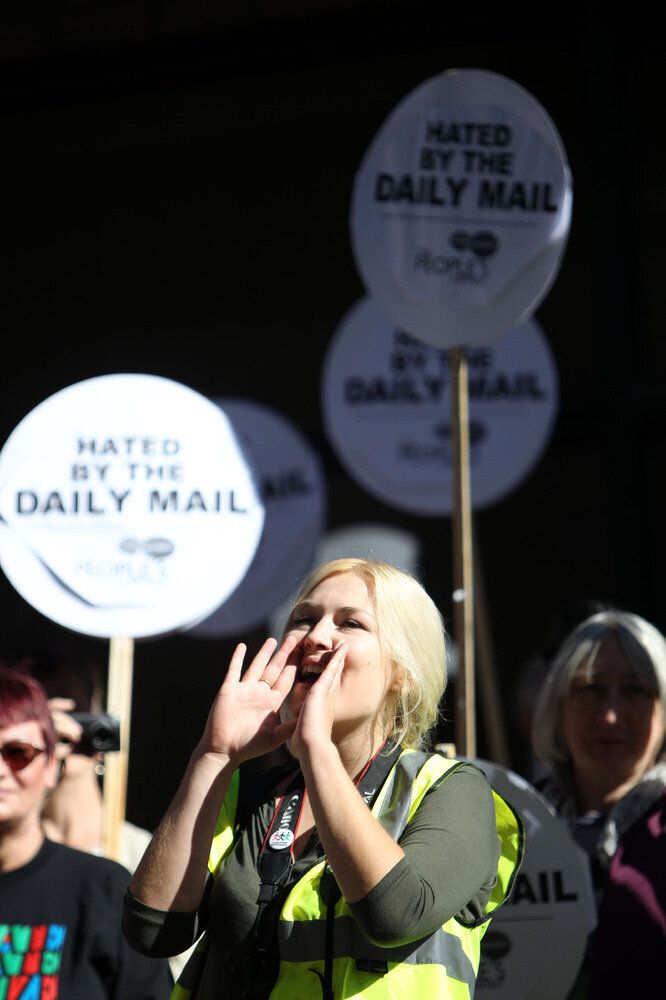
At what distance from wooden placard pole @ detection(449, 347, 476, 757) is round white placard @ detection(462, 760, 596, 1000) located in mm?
162

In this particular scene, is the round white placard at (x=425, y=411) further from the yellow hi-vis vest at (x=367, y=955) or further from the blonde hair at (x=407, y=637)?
the yellow hi-vis vest at (x=367, y=955)

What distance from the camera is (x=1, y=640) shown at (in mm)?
3119

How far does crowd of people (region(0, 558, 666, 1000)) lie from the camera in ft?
5.53

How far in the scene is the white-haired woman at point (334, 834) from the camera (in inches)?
65.2

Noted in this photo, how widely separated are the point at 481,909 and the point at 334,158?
5.39 meters

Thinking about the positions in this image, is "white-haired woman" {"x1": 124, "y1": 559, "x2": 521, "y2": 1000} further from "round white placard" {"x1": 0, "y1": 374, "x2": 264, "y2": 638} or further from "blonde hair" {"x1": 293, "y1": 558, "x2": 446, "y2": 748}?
"round white placard" {"x1": 0, "y1": 374, "x2": 264, "y2": 638}

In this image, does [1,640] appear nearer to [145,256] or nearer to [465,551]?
[465,551]

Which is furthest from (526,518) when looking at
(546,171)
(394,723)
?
(394,723)

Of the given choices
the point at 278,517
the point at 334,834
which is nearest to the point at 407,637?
the point at 334,834

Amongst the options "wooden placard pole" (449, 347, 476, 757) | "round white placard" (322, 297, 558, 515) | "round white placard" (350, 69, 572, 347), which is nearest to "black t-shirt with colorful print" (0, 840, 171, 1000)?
"wooden placard pole" (449, 347, 476, 757)

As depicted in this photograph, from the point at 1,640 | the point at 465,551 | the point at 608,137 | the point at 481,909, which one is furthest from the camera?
the point at 608,137

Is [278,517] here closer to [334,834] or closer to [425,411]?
[425,411]

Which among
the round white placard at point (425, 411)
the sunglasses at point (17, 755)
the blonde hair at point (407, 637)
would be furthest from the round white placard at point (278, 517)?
the blonde hair at point (407, 637)

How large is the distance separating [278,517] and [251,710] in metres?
2.62
